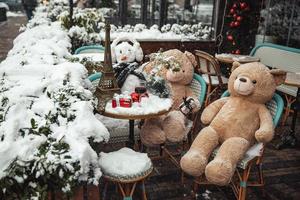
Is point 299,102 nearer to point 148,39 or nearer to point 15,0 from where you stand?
point 148,39

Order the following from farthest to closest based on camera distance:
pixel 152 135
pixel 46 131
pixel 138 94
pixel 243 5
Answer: pixel 243 5 → pixel 152 135 → pixel 138 94 → pixel 46 131

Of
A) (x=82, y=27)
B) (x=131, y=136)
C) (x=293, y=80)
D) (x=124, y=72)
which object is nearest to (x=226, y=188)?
(x=131, y=136)

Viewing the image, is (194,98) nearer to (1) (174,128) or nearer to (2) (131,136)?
(1) (174,128)

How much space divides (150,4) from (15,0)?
2201cm

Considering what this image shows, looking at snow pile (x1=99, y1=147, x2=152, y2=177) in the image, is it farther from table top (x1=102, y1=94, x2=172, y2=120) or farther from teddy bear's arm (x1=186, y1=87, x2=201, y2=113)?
teddy bear's arm (x1=186, y1=87, x2=201, y2=113)

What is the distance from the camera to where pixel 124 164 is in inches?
115

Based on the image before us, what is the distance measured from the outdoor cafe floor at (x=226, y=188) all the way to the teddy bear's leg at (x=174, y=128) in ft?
1.78

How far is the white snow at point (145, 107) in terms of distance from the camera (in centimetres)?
322

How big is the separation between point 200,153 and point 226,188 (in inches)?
28.2

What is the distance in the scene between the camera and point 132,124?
143 inches

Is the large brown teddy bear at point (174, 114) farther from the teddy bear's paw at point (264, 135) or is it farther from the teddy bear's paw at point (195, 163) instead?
the teddy bear's paw at point (264, 135)

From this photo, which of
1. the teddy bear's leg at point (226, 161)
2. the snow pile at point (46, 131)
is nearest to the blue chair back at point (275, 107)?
the teddy bear's leg at point (226, 161)

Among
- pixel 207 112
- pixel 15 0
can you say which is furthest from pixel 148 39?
pixel 15 0

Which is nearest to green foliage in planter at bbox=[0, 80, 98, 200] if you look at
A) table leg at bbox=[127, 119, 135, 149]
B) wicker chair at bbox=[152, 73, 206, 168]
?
table leg at bbox=[127, 119, 135, 149]
